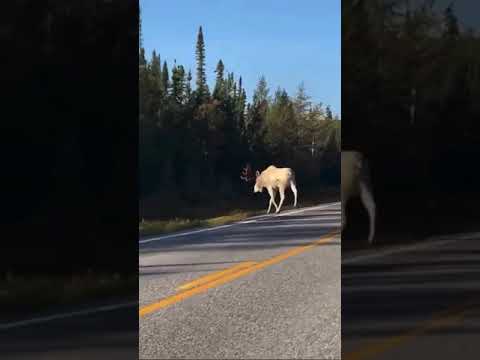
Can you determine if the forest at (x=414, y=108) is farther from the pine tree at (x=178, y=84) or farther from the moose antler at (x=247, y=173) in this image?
the pine tree at (x=178, y=84)

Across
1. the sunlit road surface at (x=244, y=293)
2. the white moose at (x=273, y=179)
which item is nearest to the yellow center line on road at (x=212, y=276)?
the sunlit road surface at (x=244, y=293)

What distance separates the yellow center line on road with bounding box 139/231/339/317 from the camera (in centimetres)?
217

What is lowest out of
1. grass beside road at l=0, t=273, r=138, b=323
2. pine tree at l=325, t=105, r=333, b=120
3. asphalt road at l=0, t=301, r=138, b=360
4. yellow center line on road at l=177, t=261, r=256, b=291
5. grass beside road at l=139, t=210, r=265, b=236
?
asphalt road at l=0, t=301, r=138, b=360

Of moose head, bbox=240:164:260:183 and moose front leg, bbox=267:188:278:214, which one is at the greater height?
moose head, bbox=240:164:260:183

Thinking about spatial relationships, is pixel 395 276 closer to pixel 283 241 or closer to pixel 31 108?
pixel 283 241

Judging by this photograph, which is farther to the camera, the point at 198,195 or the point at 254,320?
the point at 198,195

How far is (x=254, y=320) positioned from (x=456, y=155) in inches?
47.2

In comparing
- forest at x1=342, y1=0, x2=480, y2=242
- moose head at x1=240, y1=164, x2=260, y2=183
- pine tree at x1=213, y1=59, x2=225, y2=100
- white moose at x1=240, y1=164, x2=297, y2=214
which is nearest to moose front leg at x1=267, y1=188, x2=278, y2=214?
white moose at x1=240, y1=164, x2=297, y2=214

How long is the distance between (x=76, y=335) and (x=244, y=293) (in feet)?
2.55

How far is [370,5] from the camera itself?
7.52 feet

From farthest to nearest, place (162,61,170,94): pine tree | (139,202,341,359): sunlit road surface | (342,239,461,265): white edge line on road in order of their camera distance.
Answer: (162,61,170,94): pine tree, (342,239,461,265): white edge line on road, (139,202,341,359): sunlit road surface

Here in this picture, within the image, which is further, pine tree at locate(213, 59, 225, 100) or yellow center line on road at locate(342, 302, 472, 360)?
pine tree at locate(213, 59, 225, 100)

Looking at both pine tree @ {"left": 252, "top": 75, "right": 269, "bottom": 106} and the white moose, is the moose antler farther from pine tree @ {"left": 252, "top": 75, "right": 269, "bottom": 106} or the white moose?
pine tree @ {"left": 252, "top": 75, "right": 269, "bottom": 106}

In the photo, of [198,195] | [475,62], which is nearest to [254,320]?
[198,195]
